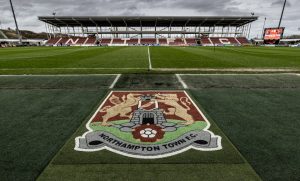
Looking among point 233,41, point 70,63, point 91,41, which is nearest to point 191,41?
point 233,41

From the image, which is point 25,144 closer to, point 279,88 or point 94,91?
point 94,91

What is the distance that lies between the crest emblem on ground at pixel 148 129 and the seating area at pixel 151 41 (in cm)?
6865

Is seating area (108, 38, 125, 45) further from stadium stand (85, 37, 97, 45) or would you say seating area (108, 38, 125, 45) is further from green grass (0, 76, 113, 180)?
green grass (0, 76, 113, 180)

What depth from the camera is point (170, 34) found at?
261 ft

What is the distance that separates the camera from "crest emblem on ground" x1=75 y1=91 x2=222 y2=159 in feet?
11.3

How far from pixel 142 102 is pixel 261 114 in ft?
11.0

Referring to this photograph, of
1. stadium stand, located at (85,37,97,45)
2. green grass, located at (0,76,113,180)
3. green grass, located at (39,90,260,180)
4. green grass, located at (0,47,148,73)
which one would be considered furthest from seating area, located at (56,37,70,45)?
green grass, located at (39,90,260,180)

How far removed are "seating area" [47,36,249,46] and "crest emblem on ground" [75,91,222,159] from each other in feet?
225

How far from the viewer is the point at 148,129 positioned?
4.20m

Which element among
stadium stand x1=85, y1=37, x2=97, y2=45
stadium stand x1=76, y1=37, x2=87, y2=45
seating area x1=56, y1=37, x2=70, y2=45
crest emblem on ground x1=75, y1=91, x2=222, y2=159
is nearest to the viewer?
crest emblem on ground x1=75, y1=91, x2=222, y2=159

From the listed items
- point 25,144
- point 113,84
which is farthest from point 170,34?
point 25,144

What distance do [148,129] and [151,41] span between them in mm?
75764

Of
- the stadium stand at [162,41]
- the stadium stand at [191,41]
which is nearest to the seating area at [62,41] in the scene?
the stadium stand at [162,41]

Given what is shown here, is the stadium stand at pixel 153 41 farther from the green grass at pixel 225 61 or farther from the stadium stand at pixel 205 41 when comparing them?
the green grass at pixel 225 61
